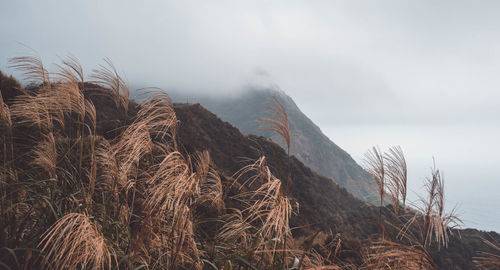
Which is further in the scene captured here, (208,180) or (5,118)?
(208,180)

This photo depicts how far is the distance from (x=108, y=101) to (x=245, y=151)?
11445mm

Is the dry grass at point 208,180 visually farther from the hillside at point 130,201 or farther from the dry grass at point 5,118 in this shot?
the dry grass at point 5,118

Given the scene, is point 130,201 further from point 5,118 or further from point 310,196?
point 310,196

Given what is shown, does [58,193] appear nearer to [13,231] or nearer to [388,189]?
[13,231]

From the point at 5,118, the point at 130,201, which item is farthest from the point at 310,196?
the point at 5,118

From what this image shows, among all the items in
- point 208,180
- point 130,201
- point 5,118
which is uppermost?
point 208,180

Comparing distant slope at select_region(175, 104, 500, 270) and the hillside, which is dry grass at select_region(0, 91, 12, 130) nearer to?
the hillside

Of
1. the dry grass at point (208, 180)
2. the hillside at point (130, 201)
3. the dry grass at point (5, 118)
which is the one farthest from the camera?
the dry grass at point (5, 118)

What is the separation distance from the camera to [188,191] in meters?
1.85

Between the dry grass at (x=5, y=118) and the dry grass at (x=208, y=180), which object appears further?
the dry grass at (x=5, y=118)

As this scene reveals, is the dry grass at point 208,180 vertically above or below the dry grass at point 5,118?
above

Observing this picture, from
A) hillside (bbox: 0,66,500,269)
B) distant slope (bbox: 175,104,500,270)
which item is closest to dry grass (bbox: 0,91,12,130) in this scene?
hillside (bbox: 0,66,500,269)

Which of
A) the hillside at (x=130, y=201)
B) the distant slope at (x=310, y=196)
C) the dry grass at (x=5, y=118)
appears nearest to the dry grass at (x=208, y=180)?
the hillside at (x=130, y=201)

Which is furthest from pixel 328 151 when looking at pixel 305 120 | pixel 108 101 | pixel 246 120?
pixel 108 101
